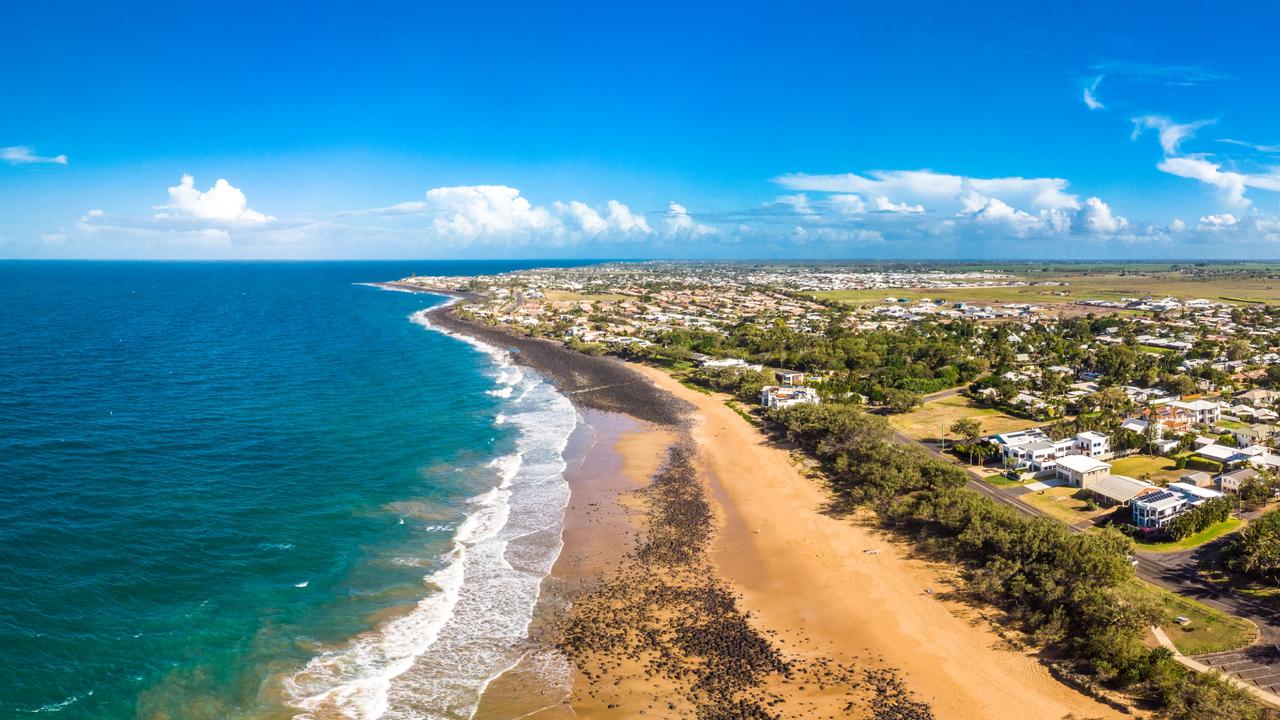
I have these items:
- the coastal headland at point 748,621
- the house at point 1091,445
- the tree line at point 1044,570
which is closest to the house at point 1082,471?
the house at point 1091,445

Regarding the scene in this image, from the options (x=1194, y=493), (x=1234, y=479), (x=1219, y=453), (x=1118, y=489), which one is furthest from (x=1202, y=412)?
(x=1194, y=493)

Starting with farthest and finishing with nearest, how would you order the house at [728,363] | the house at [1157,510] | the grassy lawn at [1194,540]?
the house at [728,363]
the house at [1157,510]
the grassy lawn at [1194,540]

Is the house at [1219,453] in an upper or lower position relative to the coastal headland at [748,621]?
upper

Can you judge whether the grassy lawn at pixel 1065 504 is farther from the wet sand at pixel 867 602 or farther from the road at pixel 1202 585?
the wet sand at pixel 867 602

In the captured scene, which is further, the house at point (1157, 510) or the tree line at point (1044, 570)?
the house at point (1157, 510)

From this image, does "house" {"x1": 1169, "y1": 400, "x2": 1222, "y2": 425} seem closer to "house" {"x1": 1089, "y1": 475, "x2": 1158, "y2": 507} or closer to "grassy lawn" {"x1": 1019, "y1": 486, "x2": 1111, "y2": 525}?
"house" {"x1": 1089, "y1": 475, "x2": 1158, "y2": 507}

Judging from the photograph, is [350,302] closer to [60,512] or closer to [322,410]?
[322,410]

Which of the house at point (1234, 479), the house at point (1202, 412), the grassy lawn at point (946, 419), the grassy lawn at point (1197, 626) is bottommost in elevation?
the grassy lawn at point (1197, 626)

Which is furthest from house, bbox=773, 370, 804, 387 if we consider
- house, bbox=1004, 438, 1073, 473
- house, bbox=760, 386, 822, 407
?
house, bbox=1004, 438, 1073, 473
